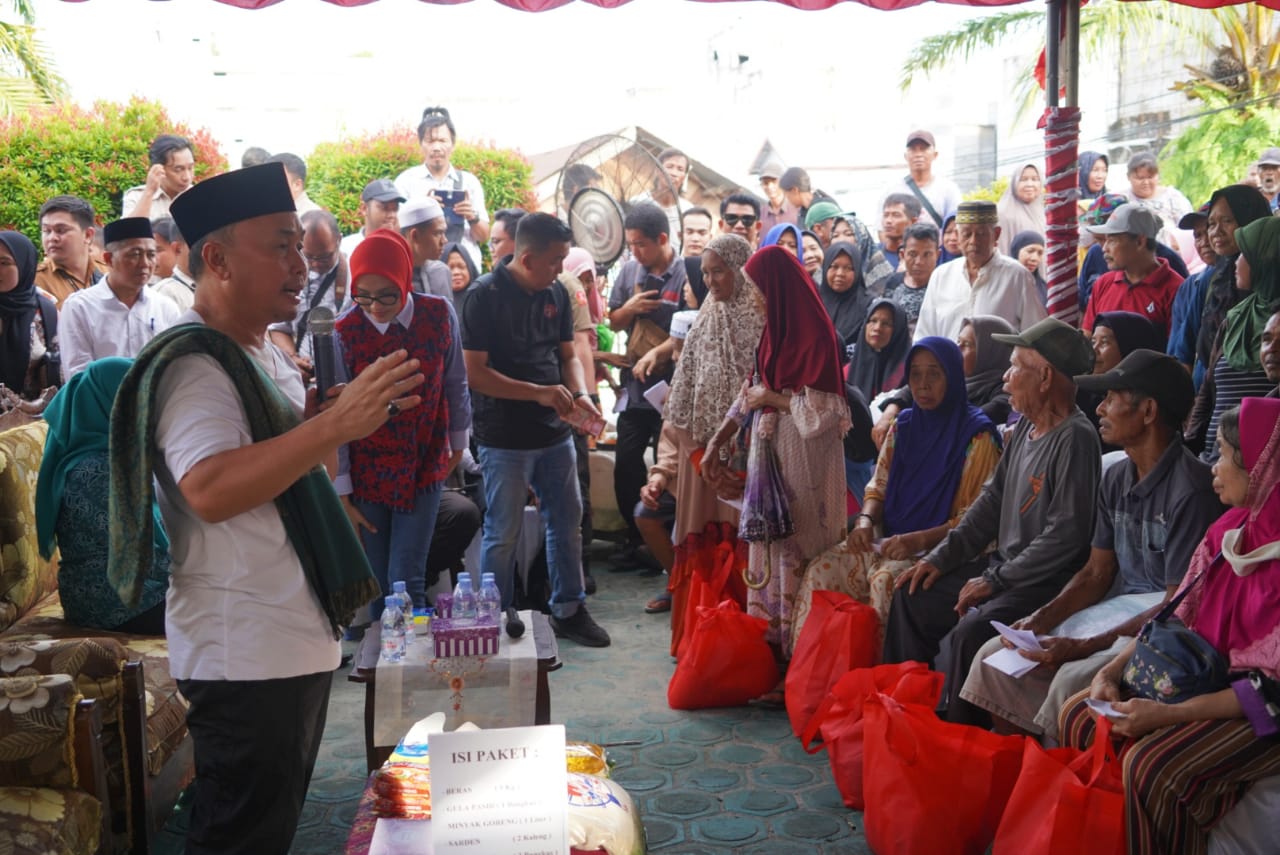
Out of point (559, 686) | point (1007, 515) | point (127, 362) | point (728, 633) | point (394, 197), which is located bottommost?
point (559, 686)

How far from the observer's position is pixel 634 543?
6.64 meters

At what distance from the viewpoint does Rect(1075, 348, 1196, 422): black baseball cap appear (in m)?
3.28

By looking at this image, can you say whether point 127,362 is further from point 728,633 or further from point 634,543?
point 634,543

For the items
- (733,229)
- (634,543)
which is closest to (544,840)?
(634,543)

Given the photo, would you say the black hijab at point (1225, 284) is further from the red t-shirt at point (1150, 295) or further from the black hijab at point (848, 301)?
the black hijab at point (848, 301)

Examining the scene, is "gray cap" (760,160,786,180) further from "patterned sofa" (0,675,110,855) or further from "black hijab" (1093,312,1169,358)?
"patterned sofa" (0,675,110,855)

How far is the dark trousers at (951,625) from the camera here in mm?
3645

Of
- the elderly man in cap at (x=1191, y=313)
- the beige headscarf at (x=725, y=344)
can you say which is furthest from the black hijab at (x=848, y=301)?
the elderly man in cap at (x=1191, y=313)

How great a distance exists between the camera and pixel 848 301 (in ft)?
21.0

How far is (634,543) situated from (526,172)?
6.25 metres

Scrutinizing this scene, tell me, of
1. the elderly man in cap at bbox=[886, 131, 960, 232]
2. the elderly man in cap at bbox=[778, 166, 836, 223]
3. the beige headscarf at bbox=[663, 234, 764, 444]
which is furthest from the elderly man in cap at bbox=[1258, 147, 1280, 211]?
the beige headscarf at bbox=[663, 234, 764, 444]

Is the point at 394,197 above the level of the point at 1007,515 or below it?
above

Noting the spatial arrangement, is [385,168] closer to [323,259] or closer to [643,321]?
[323,259]

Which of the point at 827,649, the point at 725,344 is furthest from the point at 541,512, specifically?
the point at 827,649
